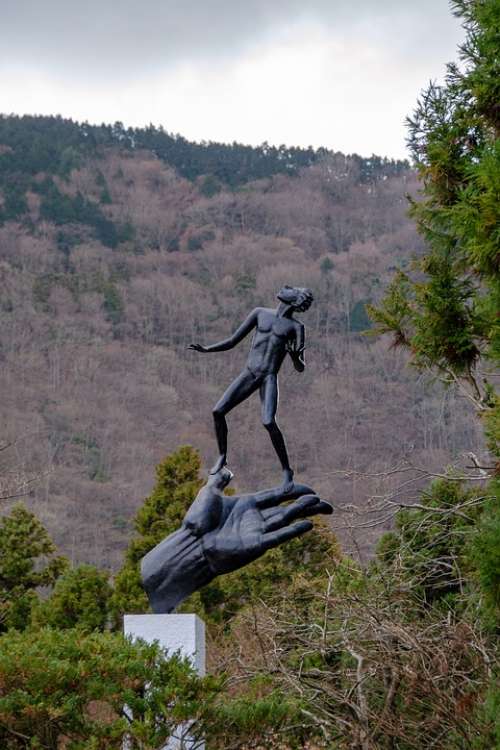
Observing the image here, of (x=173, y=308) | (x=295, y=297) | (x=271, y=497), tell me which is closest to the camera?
(x=271, y=497)

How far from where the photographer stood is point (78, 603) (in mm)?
15742

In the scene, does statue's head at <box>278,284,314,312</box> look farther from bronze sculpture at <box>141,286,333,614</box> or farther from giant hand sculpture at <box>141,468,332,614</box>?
giant hand sculpture at <box>141,468,332,614</box>

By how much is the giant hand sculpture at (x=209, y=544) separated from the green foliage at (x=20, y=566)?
9.36 metres

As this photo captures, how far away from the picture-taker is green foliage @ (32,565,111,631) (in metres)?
15.5

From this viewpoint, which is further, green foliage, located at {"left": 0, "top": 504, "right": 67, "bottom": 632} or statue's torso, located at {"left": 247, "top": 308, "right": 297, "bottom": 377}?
green foliage, located at {"left": 0, "top": 504, "right": 67, "bottom": 632}

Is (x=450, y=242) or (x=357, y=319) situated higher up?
(x=450, y=242)

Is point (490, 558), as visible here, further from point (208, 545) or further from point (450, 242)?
point (450, 242)

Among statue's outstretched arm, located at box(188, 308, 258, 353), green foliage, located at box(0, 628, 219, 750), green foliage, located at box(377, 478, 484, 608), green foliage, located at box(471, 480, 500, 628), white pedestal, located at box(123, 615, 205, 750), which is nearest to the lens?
green foliage, located at box(0, 628, 219, 750)

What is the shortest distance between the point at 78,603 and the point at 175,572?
29.1 ft

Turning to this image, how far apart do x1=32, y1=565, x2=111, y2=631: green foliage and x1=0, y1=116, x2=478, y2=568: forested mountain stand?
361 inches

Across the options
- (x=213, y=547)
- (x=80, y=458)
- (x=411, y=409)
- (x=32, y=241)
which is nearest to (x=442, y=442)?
(x=411, y=409)

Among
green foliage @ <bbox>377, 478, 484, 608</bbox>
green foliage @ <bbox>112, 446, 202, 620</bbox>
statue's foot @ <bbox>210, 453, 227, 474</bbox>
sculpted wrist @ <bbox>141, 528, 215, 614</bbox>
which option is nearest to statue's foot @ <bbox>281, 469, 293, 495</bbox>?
statue's foot @ <bbox>210, 453, 227, 474</bbox>

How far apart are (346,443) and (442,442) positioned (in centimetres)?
340

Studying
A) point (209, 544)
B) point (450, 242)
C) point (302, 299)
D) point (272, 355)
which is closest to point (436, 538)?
point (450, 242)
